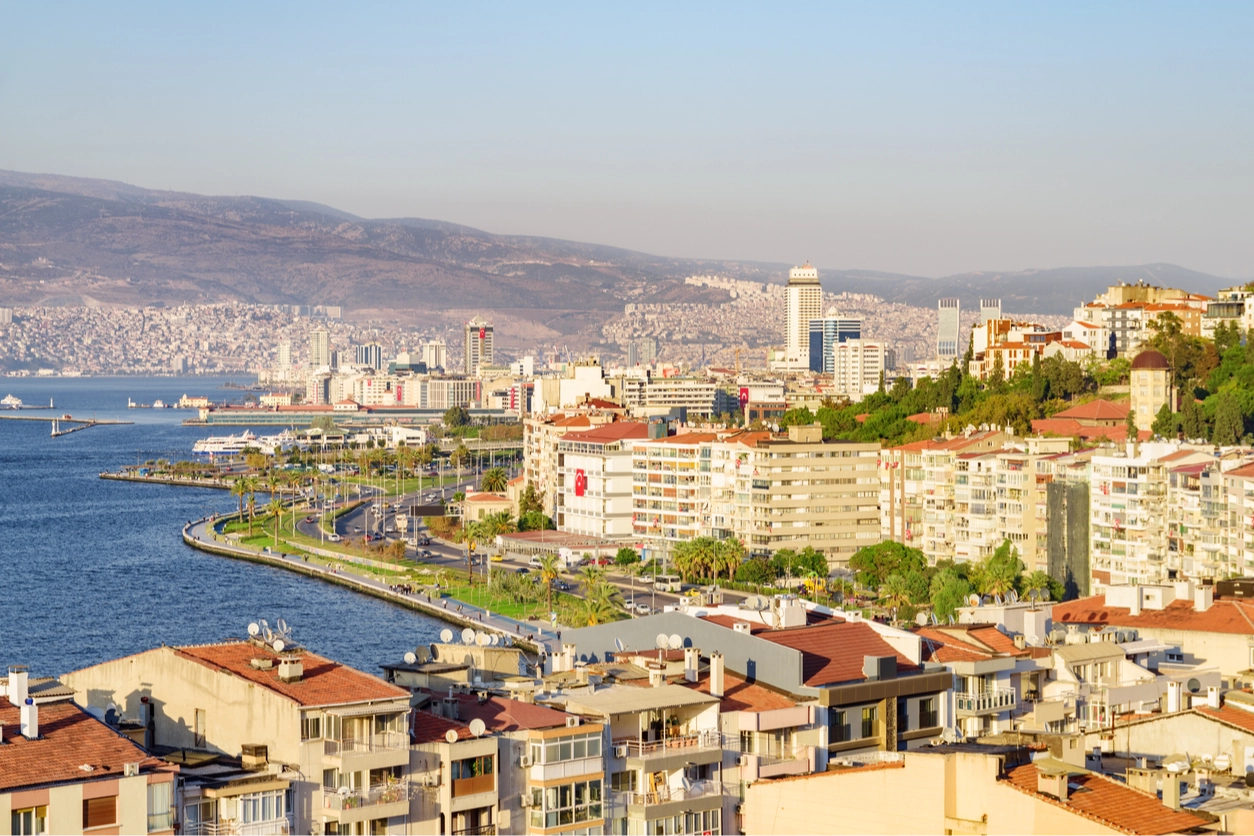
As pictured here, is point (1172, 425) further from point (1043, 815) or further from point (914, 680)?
point (1043, 815)

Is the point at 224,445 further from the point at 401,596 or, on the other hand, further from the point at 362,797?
the point at 362,797

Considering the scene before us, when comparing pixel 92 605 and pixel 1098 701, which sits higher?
pixel 1098 701

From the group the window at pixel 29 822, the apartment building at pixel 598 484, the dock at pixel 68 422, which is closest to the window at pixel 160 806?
the window at pixel 29 822

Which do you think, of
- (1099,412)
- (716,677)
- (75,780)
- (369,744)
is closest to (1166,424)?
(1099,412)

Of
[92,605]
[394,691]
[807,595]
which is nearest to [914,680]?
[394,691]

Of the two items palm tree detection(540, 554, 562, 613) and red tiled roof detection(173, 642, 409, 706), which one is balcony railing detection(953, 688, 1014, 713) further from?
palm tree detection(540, 554, 562, 613)

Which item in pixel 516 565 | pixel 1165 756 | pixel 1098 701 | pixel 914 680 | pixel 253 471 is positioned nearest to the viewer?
pixel 1165 756
